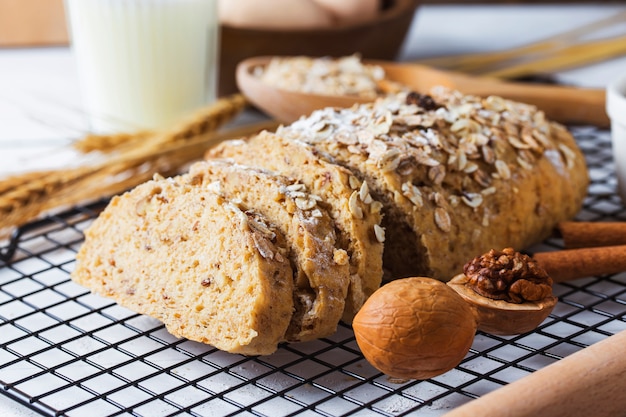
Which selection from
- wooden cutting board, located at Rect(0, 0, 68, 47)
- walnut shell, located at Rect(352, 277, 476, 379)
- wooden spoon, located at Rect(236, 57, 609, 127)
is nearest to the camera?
walnut shell, located at Rect(352, 277, 476, 379)

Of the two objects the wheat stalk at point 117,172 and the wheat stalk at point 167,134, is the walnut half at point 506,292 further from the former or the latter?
the wheat stalk at point 167,134

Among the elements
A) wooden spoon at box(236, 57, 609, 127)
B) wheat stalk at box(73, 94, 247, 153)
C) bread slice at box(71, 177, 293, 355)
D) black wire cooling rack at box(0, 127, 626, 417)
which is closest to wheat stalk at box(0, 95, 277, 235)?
wheat stalk at box(73, 94, 247, 153)

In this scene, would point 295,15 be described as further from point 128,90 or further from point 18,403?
point 18,403

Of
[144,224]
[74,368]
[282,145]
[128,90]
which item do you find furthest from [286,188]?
[128,90]

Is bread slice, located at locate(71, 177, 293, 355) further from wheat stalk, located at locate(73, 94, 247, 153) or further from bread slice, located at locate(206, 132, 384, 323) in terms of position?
wheat stalk, located at locate(73, 94, 247, 153)

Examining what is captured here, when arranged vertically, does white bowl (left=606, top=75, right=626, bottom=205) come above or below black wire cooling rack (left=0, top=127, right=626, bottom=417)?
above

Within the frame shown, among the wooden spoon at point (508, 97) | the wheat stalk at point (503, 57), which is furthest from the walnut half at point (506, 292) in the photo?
the wheat stalk at point (503, 57)

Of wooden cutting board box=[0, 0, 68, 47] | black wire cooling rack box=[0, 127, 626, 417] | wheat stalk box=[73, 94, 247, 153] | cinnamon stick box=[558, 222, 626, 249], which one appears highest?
wooden cutting board box=[0, 0, 68, 47]
